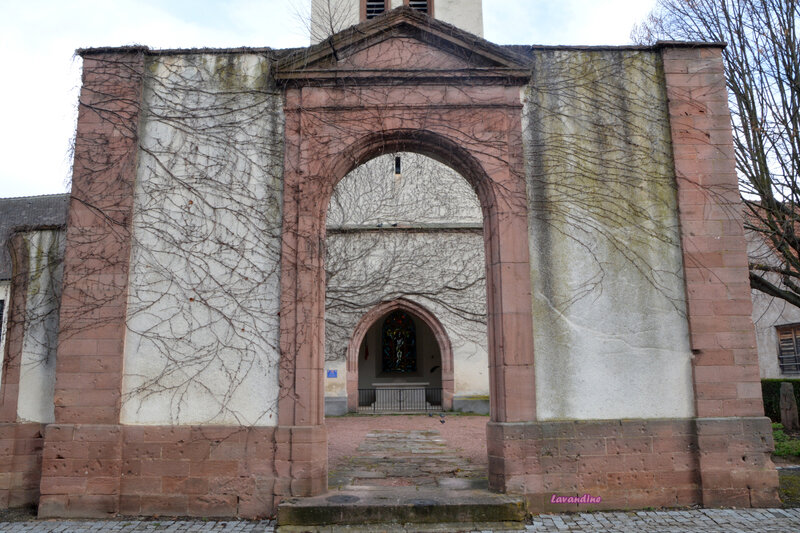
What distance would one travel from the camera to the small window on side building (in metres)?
19.7

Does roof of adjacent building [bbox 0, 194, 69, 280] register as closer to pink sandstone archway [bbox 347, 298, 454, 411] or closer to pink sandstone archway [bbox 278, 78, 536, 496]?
pink sandstone archway [bbox 347, 298, 454, 411]

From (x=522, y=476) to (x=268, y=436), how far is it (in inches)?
105

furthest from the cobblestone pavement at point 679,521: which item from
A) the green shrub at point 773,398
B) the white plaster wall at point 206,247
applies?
the green shrub at point 773,398

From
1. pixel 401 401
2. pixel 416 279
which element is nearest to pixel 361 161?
pixel 416 279

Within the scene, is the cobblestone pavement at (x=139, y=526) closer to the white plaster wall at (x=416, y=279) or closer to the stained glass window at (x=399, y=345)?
the white plaster wall at (x=416, y=279)

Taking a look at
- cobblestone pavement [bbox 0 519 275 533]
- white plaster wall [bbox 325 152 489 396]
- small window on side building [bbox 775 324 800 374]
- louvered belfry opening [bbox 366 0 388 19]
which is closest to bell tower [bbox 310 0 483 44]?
louvered belfry opening [bbox 366 0 388 19]

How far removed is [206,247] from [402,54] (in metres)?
3.19

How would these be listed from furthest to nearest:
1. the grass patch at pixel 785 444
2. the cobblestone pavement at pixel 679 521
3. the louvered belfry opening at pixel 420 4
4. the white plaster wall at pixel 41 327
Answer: the louvered belfry opening at pixel 420 4
the grass patch at pixel 785 444
the white plaster wall at pixel 41 327
the cobblestone pavement at pixel 679 521

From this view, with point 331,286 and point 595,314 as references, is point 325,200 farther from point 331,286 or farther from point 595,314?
point 331,286

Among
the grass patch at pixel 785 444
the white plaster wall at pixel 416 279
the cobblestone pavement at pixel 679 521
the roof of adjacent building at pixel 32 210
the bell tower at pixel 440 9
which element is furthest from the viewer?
the roof of adjacent building at pixel 32 210

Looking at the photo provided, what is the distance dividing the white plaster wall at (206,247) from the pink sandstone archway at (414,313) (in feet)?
33.3

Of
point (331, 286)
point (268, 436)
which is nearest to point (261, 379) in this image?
point (268, 436)

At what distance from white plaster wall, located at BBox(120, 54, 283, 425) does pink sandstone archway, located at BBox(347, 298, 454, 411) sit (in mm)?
10135

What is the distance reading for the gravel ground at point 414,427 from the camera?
9594 mm
